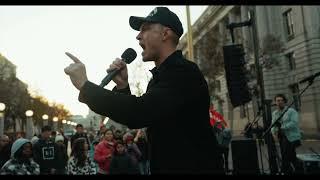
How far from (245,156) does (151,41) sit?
17.5 feet

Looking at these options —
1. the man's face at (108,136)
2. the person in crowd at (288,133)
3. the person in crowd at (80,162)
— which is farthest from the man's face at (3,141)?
the person in crowd at (288,133)

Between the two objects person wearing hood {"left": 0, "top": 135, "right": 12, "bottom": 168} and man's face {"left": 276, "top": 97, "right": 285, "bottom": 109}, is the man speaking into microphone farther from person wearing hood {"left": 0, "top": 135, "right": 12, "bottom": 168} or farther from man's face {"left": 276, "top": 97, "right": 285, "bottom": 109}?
person wearing hood {"left": 0, "top": 135, "right": 12, "bottom": 168}

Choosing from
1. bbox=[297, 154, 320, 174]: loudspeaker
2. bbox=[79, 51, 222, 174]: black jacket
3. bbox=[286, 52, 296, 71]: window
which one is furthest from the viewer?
bbox=[286, 52, 296, 71]: window

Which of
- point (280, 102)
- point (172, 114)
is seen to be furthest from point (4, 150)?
point (172, 114)

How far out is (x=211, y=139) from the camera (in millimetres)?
1838

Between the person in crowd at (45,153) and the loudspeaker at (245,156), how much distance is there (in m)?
4.89

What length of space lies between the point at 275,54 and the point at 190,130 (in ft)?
124

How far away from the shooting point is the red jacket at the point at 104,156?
9.15 metres

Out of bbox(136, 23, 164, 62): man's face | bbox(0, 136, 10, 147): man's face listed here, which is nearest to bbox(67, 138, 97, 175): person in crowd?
bbox(0, 136, 10, 147): man's face

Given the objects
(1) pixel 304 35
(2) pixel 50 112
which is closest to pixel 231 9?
(1) pixel 304 35

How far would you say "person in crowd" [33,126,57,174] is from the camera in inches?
404

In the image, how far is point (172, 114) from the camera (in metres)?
1.69

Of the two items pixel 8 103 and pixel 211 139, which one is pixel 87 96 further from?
pixel 8 103

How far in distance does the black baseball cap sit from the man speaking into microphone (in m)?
0.16
